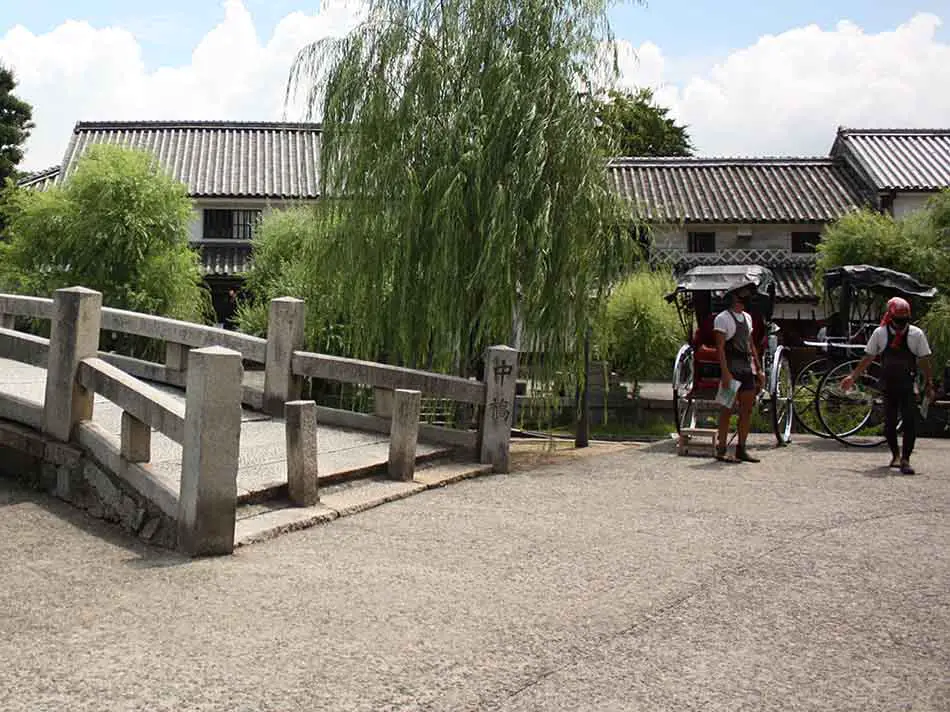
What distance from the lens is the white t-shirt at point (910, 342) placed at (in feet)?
33.5

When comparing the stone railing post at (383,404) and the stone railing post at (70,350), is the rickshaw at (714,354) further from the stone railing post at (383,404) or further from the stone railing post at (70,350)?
the stone railing post at (70,350)

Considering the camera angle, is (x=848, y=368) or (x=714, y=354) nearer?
(x=714, y=354)

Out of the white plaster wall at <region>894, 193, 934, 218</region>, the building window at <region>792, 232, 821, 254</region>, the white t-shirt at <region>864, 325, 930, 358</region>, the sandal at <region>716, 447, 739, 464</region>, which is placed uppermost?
the white plaster wall at <region>894, 193, 934, 218</region>

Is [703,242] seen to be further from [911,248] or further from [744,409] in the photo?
[744,409]

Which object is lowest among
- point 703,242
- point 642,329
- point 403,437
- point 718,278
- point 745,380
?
point 403,437

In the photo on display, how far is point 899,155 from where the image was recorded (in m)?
31.8

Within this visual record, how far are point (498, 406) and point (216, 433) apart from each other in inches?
172

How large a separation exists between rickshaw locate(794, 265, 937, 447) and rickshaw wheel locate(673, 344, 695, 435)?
4.73ft

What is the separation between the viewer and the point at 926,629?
4.88m

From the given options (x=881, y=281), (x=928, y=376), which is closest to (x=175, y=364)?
(x=928, y=376)

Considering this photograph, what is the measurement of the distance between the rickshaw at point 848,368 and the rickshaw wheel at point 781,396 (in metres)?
0.21

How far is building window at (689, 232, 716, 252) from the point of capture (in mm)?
30797

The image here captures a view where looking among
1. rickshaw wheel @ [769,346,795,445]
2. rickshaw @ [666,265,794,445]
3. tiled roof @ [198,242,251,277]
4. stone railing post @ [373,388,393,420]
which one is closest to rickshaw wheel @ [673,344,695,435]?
rickshaw @ [666,265,794,445]

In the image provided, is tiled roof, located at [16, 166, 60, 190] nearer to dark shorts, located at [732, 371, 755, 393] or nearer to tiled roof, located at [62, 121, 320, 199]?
tiled roof, located at [62, 121, 320, 199]
